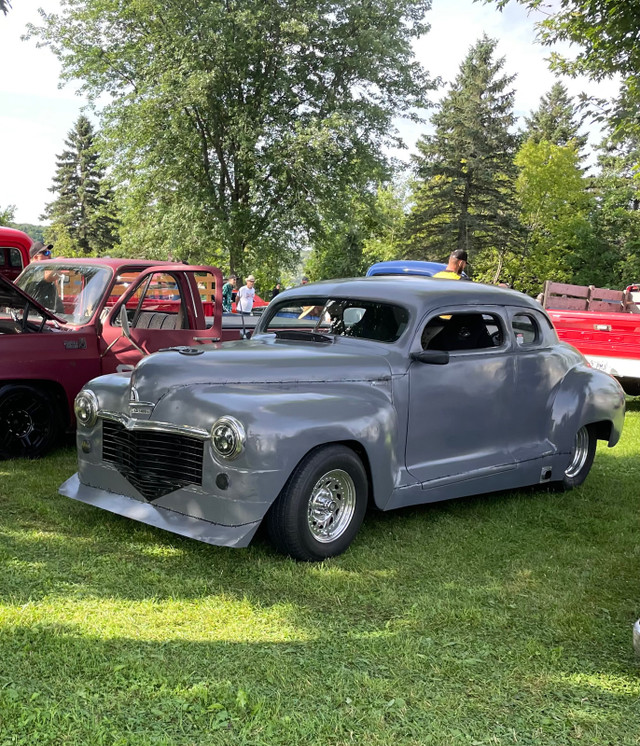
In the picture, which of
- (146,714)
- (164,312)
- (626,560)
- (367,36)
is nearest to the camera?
(146,714)

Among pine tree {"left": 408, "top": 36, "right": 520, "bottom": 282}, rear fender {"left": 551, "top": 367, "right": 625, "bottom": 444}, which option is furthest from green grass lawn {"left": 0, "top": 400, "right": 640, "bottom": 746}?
pine tree {"left": 408, "top": 36, "right": 520, "bottom": 282}

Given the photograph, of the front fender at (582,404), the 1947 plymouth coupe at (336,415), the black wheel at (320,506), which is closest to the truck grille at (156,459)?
the 1947 plymouth coupe at (336,415)

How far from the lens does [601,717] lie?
10.1ft

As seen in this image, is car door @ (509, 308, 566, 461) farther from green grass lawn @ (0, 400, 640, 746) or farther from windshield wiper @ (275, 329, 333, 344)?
windshield wiper @ (275, 329, 333, 344)

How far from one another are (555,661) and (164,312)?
19.3ft

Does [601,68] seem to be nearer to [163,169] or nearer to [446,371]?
[446,371]

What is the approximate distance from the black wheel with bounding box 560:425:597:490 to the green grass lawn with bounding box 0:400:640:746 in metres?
1.11

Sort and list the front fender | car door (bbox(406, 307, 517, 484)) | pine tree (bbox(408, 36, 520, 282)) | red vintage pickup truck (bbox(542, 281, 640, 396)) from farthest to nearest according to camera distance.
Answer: pine tree (bbox(408, 36, 520, 282)), red vintage pickup truck (bbox(542, 281, 640, 396)), the front fender, car door (bbox(406, 307, 517, 484))

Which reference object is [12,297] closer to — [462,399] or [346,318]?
[346,318]

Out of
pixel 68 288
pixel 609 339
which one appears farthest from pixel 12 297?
pixel 609 339

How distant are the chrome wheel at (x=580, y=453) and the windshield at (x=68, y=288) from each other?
476 centimetres

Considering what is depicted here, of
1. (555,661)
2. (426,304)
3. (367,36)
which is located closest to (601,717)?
(555,661)

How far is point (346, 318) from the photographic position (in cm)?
569

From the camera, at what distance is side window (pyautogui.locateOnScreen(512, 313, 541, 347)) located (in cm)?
612
